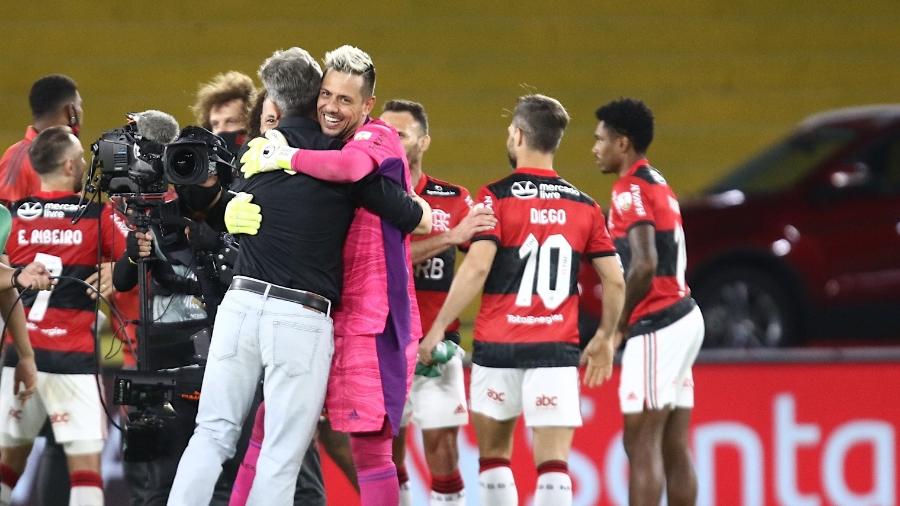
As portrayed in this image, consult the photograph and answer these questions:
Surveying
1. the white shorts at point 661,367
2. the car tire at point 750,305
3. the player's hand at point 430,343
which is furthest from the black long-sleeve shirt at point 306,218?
the car tire at point 750,305

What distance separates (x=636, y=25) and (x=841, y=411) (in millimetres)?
5992

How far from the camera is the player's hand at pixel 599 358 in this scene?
754 cm

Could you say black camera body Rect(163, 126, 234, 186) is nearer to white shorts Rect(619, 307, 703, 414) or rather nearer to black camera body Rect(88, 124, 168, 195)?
black camera body Rect(88, 124, 168, 195)

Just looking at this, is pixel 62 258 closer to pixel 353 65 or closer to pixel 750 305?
A: pixel 353 65

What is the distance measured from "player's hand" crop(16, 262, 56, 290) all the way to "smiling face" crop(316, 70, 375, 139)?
1307 millimetres

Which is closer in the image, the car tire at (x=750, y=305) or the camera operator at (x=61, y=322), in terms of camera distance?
the camera operator at (x=61, y=322)

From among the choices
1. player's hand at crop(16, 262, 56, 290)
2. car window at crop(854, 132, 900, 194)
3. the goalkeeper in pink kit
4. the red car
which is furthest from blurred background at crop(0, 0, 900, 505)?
the goalkeeper in pink kit

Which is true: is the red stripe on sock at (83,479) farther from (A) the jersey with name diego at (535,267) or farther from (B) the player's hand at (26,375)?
(A) the jersey with name diego at (535,267)

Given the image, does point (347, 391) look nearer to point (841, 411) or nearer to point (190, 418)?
point (190, 418)

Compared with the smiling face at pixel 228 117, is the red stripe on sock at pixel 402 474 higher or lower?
lower

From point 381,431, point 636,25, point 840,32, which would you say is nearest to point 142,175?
point 381,431

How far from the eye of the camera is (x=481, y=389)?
24.3ft

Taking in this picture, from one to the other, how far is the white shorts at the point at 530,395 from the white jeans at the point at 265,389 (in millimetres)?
1715

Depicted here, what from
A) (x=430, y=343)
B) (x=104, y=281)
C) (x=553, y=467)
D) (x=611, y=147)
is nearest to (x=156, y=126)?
(x=104, y=281)
